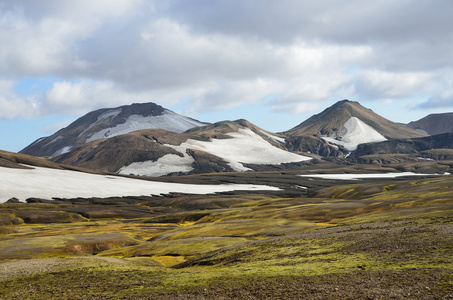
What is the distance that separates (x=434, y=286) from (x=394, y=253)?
12.3 meters

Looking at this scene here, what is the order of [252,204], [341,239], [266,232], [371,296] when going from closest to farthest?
[371,296] < [341,239] < [266,232] < [252,204]

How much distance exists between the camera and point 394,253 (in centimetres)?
4003

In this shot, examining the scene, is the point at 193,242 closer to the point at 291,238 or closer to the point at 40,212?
the point at 291,238

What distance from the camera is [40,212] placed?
157375 mm

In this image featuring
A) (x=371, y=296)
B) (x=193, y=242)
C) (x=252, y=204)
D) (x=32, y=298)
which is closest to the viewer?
(x=371, y=296)

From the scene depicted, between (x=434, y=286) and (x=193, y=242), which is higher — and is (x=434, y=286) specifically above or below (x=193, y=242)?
above

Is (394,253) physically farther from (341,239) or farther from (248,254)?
(248,254)

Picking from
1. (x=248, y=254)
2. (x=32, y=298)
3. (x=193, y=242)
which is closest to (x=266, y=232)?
(x=193, y=242)

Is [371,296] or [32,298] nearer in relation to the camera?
[371,296]

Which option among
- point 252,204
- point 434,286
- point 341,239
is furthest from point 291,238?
point 252,204

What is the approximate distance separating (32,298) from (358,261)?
27.3 metres

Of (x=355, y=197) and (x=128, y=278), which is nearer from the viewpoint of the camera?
(x=128, y=278)

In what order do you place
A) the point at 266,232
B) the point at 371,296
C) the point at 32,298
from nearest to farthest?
the point at 371,296 < the point at 32,298 < the point at 266,232

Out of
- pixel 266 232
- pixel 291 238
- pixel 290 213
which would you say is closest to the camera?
pixel 291 238
